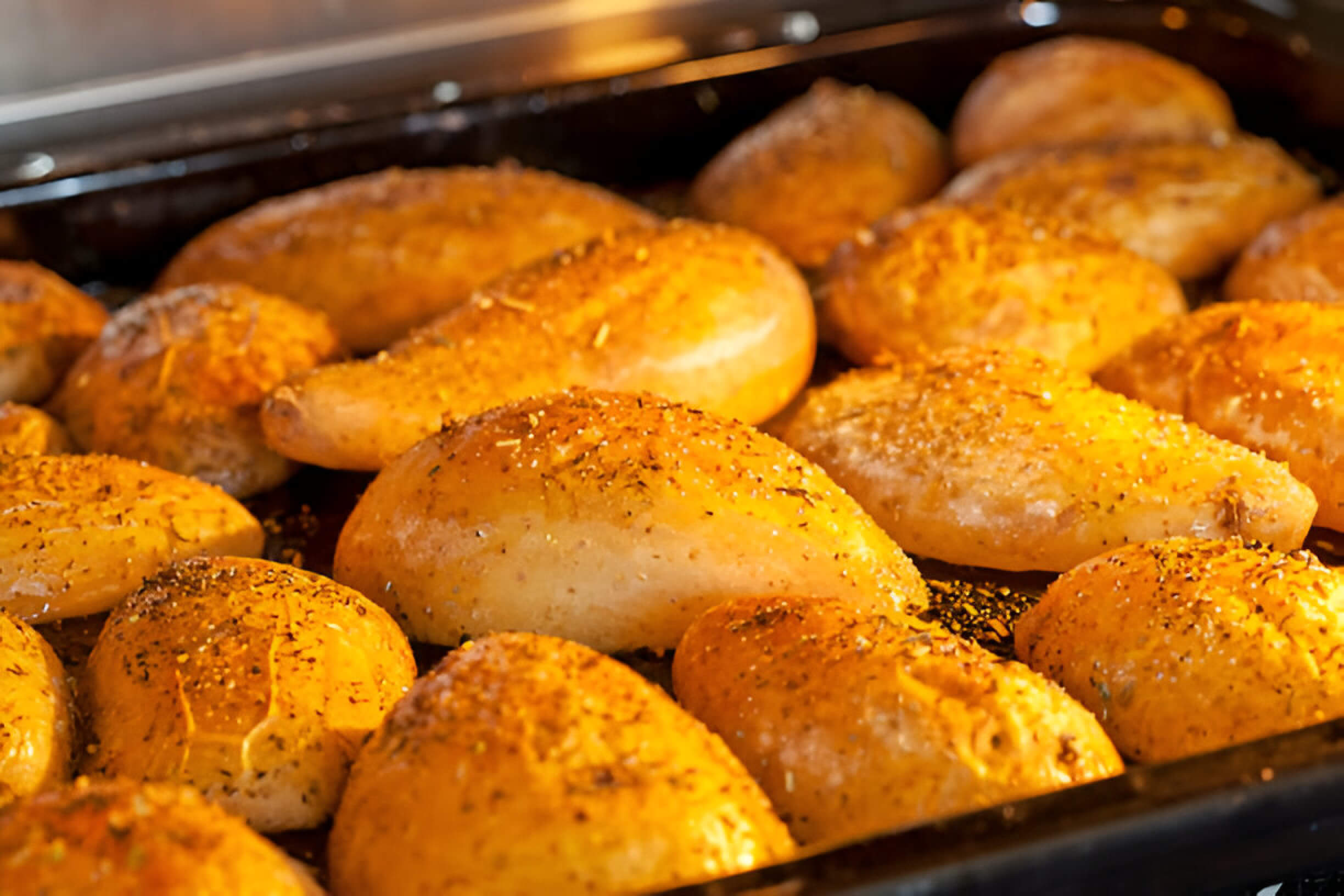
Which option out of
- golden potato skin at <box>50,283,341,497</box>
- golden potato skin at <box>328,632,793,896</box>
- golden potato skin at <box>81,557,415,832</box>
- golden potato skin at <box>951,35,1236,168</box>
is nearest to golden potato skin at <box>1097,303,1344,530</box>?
golden potato skin at <box>951,35,1236,168</box>

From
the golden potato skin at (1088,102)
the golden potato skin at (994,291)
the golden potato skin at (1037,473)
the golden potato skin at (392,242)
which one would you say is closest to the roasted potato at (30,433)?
the golden potato skin at (392,242)

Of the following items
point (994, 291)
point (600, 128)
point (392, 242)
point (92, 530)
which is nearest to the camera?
point (92, 530)

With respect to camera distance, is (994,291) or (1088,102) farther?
(1088,102)

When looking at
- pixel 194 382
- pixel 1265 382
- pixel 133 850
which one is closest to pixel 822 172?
pixel 1265 382

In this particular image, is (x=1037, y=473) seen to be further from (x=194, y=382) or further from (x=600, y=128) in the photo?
(x=600, y=128)

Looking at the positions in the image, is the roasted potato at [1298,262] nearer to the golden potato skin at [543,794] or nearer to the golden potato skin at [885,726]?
the golden potato skin at [885,726]

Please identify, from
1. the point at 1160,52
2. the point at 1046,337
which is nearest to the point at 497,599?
the point at 1046,337

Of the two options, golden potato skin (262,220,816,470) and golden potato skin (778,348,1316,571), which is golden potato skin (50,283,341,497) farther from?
golden potato skin (778,348,1316,571)
